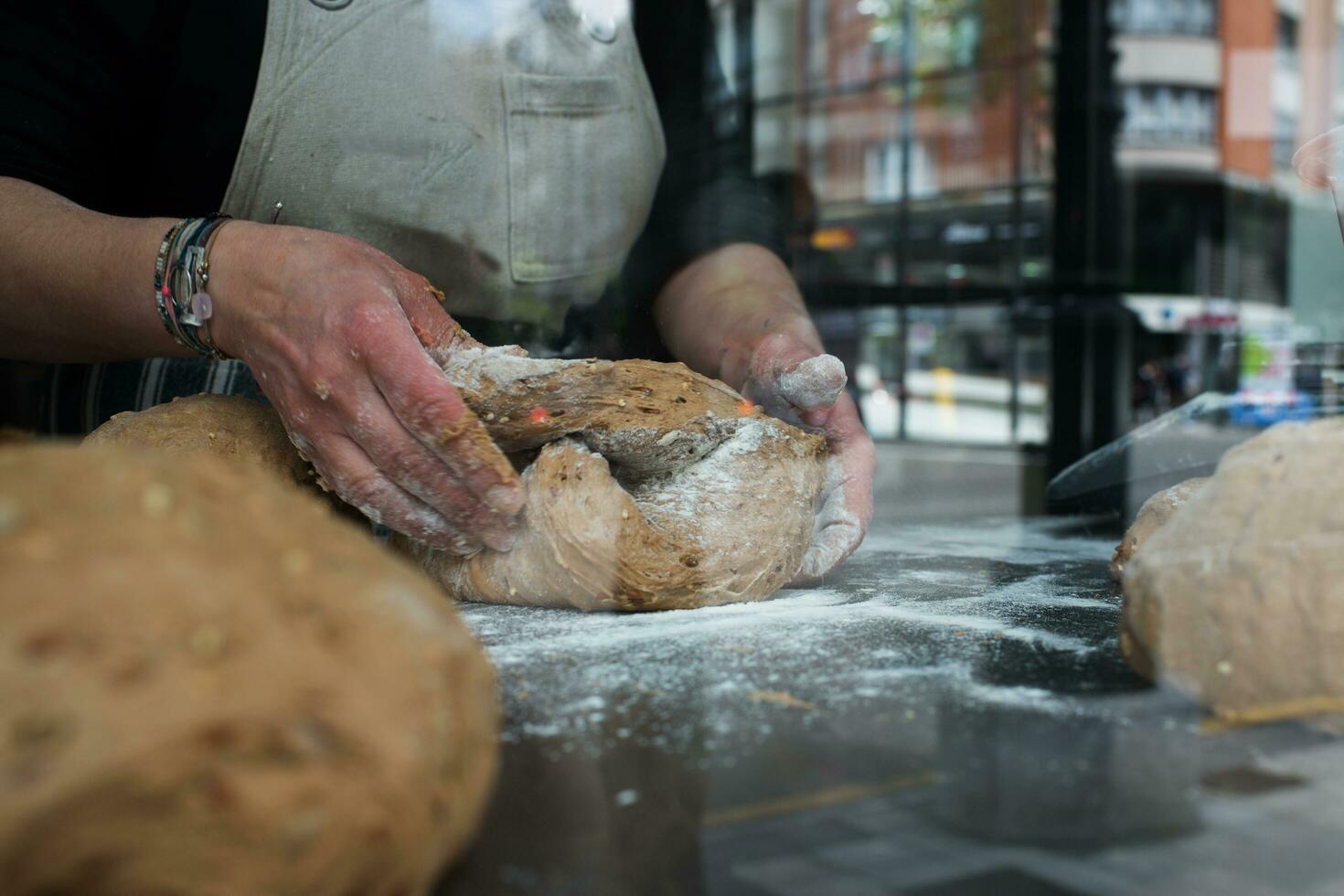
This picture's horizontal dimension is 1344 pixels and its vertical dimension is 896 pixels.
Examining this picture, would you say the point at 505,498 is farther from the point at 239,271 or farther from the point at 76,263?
the point at 76,263

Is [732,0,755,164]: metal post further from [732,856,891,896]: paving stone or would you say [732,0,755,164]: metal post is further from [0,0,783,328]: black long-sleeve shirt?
[732,856,891,896]: paving stone

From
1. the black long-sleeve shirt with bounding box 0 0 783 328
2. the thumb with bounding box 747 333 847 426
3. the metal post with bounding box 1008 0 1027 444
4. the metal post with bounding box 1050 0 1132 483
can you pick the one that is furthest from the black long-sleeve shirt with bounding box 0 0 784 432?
the metal post with bounding box 1050 0 1132 483

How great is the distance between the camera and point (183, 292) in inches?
40.1

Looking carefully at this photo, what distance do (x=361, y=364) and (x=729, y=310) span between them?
469 millimetres

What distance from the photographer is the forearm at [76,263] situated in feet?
3.35

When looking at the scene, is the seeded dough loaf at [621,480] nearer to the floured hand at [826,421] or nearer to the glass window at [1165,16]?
the floured hand at [826,421]

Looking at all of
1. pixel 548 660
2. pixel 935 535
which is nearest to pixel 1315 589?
pixel 548 660

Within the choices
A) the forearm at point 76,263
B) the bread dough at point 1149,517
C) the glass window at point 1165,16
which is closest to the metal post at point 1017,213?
the glass window at point 1165,16

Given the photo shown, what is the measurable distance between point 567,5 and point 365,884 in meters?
0.88

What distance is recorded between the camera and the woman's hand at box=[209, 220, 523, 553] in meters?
0.97

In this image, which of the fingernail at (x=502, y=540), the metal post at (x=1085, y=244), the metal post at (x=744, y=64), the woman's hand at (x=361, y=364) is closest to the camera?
the woman's hand at (x=361, y=364)

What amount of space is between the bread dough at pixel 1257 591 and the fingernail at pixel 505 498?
0.59 meters

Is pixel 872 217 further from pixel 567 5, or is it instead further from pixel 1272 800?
pixel 1272 800

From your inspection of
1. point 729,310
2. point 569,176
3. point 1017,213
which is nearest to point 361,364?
point 569,176
